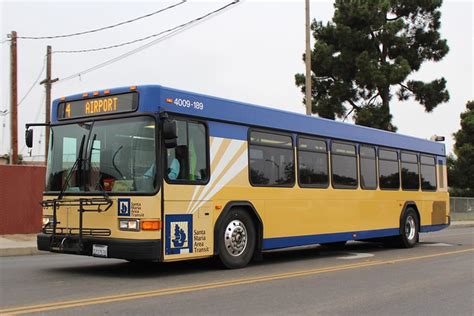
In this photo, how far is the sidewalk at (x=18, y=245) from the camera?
1363 cm

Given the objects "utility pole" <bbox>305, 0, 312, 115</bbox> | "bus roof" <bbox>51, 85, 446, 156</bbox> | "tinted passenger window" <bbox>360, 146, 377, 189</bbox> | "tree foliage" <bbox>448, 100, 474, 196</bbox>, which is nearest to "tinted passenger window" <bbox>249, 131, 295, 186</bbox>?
A: "bus roof" <bbox>51, 85, 446, 156</bbox>

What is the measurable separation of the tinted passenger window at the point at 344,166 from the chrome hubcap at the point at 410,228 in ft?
10.3

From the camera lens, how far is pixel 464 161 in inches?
1729

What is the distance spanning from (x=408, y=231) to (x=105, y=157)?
9.83 metres

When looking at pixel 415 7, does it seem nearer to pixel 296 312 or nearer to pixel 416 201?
pixel 416 201

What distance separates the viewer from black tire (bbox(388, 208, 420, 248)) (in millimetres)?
15680

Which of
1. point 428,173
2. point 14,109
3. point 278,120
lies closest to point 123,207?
point 278,120

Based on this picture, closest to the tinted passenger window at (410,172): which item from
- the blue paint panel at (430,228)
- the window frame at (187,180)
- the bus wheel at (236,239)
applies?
the blue paint panel at (430,228)

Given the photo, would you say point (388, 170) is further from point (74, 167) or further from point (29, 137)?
point (29, 137)

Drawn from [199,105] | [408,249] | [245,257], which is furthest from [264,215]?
[408,249]

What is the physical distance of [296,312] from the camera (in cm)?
668

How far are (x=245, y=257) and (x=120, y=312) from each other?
168 inches

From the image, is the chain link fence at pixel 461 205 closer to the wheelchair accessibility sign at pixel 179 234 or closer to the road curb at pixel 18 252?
the road curb at pixel 18 252

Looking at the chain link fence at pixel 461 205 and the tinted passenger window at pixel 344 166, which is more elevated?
the tinted passenger window at pixel 344 166
